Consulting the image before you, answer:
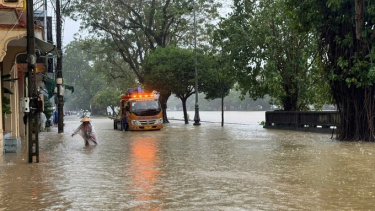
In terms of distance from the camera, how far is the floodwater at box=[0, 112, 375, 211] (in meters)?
8.64

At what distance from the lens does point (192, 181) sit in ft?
36.4

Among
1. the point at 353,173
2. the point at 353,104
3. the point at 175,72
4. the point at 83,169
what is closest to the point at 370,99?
the point at 353,104

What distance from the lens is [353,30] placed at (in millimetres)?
22141

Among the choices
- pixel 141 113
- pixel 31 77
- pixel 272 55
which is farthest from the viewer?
pixel 141 113

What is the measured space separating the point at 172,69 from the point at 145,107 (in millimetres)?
11875

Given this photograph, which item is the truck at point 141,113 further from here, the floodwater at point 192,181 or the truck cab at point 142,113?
the floodwater at point 192,181

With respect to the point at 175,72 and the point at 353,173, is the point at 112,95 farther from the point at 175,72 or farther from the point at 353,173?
the point at 353,173

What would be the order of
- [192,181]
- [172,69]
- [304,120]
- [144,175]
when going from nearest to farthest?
1. [192,181]
2. [144,175]
3. [304,120]
4. [172,69]

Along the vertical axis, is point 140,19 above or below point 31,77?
above

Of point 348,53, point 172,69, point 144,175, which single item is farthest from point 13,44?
point 172,69

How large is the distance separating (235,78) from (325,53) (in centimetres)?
1312

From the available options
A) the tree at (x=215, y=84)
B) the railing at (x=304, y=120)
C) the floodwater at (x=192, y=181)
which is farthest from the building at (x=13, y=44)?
the tree at (x=215, y=84)

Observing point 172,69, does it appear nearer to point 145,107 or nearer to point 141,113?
point 145,107

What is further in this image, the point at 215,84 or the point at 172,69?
the point at 215,84
